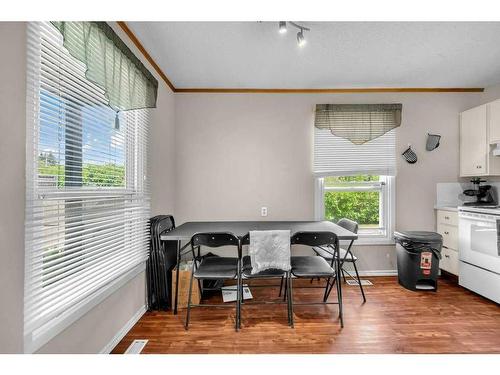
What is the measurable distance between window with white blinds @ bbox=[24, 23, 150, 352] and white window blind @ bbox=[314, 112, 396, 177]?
2322mm

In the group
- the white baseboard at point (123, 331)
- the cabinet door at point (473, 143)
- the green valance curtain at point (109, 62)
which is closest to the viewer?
the green valance curtain at point (109, 62)

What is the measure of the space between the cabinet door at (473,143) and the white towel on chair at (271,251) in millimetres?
2743

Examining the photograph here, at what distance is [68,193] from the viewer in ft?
4.61

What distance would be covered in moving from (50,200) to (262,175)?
2.38 meters

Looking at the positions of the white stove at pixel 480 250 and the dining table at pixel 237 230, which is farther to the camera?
the white stove at pixel 480 250

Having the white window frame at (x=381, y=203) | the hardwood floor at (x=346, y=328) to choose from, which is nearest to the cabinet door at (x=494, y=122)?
the white window frame at (x=381, y=203)

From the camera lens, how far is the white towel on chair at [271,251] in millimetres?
2053

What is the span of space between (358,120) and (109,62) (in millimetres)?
2828

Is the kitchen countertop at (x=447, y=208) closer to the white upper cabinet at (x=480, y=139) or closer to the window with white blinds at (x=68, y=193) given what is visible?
the white upper cabinet at (x=480, y=139)

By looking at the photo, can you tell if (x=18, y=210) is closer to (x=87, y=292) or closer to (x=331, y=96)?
(x=87, y=292)

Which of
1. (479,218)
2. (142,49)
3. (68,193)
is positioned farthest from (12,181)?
(479,218)

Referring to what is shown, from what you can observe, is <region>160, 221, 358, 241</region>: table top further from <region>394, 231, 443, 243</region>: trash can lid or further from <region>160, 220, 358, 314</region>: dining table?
<region>394, 231, 443, 243</region>: trash can lid

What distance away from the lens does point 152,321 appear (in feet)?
7.25

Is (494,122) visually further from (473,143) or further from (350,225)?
(350,225)
